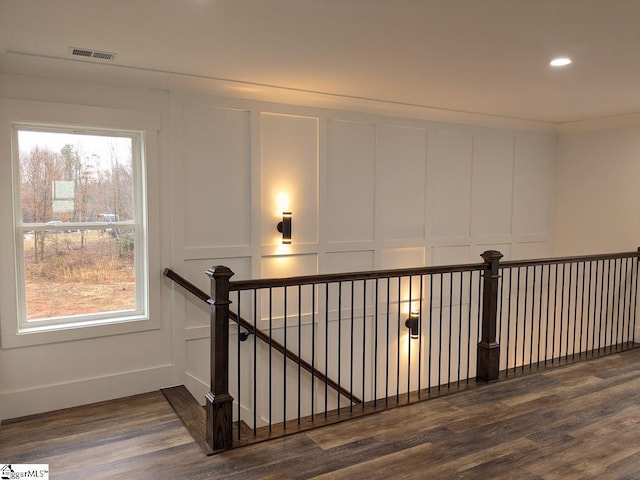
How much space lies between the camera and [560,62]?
3.75 meters

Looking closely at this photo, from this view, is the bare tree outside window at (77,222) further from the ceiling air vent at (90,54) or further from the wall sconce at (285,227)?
the wall sconce at (285,227)

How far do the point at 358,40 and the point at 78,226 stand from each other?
2603 mm

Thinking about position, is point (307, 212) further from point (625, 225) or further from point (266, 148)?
point (625, 225)

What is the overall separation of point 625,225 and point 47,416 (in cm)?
648

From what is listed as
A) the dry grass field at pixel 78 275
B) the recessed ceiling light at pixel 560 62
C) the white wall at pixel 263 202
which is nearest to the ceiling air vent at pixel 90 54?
the white wall at pixel 263 202

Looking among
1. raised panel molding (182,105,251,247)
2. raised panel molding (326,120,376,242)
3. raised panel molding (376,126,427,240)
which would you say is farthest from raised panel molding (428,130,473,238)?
raised panel molding (182,105,251,247)

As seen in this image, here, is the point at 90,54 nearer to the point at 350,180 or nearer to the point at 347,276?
the point at 347,276

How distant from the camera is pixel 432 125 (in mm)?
5863

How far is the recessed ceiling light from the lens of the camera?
12.1ft

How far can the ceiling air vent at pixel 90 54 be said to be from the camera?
348 cm

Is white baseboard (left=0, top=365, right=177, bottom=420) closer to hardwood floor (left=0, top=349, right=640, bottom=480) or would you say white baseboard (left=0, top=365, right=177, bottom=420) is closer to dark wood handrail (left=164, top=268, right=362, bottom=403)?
hardwood floor (left=0, top=349, right=640, bottom=480)

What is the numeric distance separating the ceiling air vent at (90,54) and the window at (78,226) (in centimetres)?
60

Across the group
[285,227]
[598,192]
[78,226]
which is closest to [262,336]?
[285,227]

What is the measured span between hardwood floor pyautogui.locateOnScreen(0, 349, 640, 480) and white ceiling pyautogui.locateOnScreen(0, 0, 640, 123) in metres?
2.55
